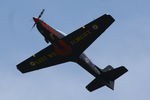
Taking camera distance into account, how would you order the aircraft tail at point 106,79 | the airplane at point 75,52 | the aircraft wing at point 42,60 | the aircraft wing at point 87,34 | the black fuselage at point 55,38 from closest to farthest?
the aircraft wing at point 87,34, the airplane at point 75,52, the black fuselage at point 55,38, the aircraft wing at point 42,60, the aircraft tail at point 106,79

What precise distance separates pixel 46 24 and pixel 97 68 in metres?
8.07

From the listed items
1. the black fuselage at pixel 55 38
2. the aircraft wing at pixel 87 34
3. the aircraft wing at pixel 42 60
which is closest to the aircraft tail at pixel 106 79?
the black fuselage at pixel 55 38

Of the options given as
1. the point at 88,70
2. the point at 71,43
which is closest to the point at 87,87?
the point at 88,70

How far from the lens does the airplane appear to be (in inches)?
2116

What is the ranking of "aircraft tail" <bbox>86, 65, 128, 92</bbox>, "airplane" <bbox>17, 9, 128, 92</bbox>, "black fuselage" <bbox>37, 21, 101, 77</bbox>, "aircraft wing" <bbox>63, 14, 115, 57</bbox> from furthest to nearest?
"aircraft tail" <bbox>86, 65, 128, 92</bbox> < "black fuselage" <bbox>37, 21, 101, 77</bbox> < "airplane" <bbox>17, 9, 128, 92</bbox> < "aircraft wing" <bbox>63, 14, 115, 57</bbox>

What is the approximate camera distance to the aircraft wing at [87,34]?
52.5 m

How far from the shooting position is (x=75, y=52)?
55.7 metres

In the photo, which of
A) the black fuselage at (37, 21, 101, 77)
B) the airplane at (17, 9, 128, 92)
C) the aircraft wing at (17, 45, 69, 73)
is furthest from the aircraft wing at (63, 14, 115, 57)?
the aircraft wing at (17, 45, 69, 73)

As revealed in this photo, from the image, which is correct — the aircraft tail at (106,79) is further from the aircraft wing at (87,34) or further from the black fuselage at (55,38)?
the aircraft wing at (87,34)

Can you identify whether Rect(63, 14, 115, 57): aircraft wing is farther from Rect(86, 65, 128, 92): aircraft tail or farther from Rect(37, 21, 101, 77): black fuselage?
Rect(86, 65, 128, 92): aircraft tail

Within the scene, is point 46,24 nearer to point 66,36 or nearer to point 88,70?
point 66,36

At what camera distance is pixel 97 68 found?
58.8 metres

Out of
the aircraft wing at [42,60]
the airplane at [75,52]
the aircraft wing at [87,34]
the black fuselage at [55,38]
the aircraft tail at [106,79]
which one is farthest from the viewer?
the aircraft tail at [106,79]

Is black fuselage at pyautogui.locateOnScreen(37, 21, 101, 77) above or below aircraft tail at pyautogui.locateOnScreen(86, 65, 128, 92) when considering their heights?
above
